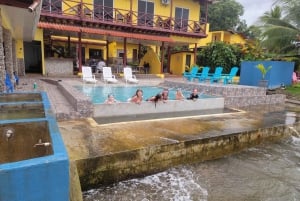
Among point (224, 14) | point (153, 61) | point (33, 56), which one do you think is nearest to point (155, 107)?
point (153, 61)

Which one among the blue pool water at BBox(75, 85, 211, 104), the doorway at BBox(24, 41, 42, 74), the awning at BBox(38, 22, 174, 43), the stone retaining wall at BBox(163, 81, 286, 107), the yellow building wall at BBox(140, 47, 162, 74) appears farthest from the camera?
the yellow building wall at BBox(140, 47, 162, 74)

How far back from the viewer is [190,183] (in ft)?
16.7

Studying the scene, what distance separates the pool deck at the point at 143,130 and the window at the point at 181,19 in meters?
12.6

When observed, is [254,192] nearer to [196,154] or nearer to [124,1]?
[196,154]

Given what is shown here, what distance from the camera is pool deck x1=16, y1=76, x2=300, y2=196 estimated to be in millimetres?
5082

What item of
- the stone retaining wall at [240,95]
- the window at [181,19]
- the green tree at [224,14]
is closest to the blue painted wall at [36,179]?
the stone retaining wall at [240,95]

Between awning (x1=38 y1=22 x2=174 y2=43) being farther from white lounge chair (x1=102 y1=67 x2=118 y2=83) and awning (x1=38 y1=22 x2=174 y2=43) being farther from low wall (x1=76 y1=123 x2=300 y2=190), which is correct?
low wall (x1=76 y1=123 x2=300 y2=190)

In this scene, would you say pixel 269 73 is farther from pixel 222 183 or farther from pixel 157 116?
pixel 222 183

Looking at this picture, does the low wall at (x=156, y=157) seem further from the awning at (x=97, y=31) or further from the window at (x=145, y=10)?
the window at (x=145, y=10)

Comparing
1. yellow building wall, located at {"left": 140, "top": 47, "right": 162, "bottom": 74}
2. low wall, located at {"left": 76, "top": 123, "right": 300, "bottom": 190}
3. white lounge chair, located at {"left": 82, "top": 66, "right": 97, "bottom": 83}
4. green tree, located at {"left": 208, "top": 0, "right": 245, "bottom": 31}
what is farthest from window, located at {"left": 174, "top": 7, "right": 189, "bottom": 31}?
green tree, located at {"left": 208, "top": 0, "right": 245, "bottom": 31}

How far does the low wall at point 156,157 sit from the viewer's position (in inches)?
184

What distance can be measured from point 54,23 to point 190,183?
1358 cm

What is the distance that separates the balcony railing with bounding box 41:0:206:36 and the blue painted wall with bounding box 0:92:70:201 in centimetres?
1418

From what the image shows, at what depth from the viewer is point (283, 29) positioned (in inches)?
615
